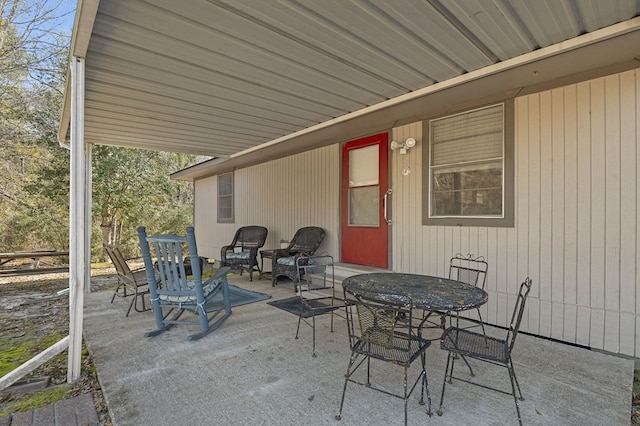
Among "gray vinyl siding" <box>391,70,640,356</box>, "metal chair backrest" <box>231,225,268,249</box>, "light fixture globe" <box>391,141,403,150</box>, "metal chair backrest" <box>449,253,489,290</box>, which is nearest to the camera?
"gray vinyl siding" <box>391,70,640,356</box>

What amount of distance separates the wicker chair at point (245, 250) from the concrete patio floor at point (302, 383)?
2.86m

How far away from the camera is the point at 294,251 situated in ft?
19.2

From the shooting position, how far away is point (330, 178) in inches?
220

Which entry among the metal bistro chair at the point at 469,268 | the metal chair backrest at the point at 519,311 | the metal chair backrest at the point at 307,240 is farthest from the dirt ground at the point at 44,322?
the metal chair backrest at the point at 307,240

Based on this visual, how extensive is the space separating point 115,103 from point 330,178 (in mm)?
3240

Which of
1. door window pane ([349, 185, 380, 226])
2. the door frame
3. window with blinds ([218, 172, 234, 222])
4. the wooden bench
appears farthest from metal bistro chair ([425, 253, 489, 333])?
the wooden bench

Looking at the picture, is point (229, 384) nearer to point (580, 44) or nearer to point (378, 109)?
point (378, 109)

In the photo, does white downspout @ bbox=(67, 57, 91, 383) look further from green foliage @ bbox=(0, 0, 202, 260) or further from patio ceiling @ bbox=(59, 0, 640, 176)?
green foliage @ bbox=(0, 0, 202, 260)

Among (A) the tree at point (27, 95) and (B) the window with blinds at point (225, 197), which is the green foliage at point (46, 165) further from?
(B) the window with blinds at point (225, 197)

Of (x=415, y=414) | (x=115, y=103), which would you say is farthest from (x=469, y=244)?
(x=115, y=103)

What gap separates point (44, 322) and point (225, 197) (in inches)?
210

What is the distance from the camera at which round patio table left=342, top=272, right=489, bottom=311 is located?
6.62ft

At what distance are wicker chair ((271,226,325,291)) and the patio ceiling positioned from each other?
2.15 m

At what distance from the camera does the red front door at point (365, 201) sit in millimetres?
4691
